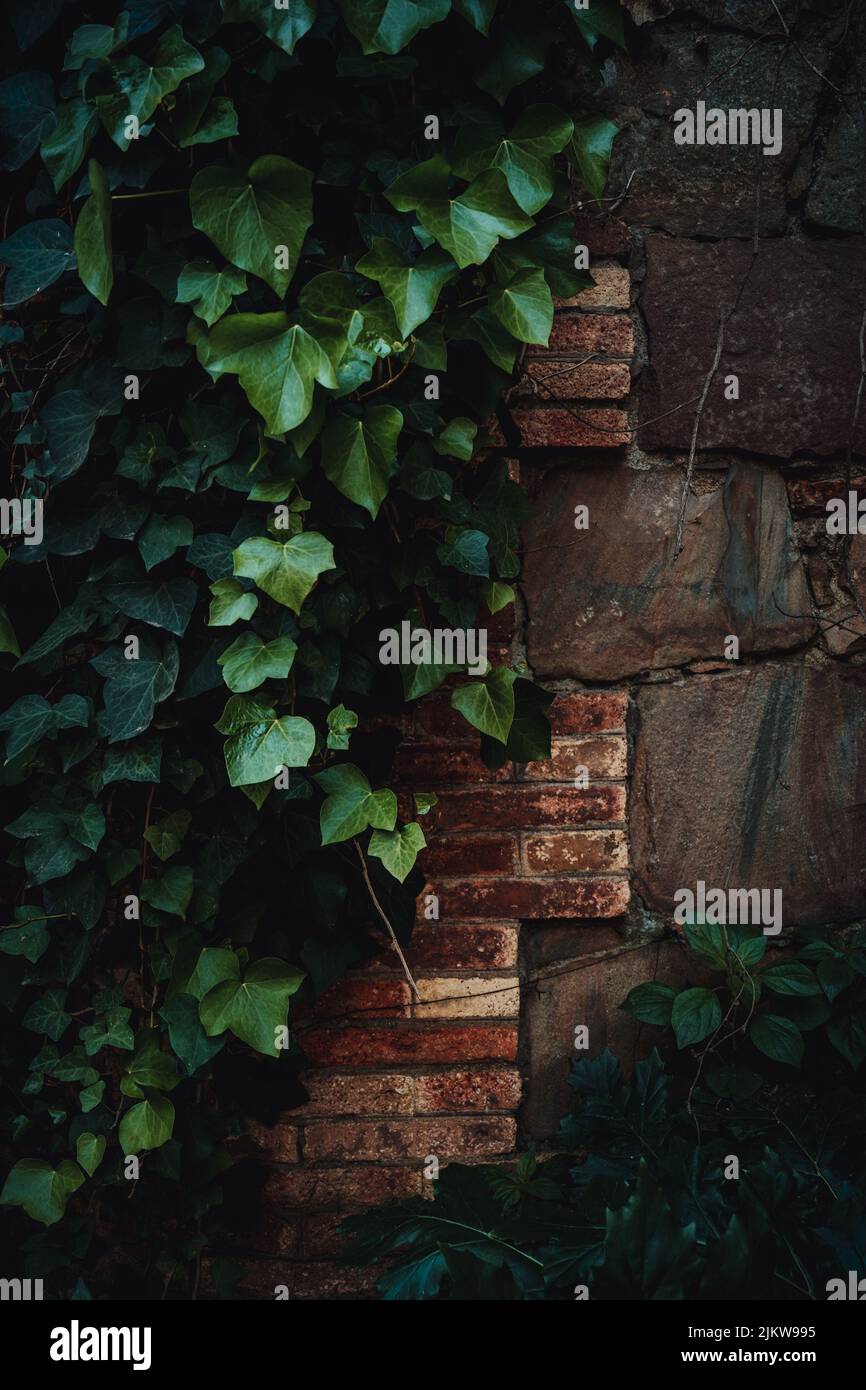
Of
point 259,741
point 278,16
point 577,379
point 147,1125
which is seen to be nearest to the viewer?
point 278,16

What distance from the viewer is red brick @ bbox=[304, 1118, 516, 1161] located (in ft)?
4.84

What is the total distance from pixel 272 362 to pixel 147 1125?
92cm

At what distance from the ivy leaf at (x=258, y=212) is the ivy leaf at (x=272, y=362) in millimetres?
44

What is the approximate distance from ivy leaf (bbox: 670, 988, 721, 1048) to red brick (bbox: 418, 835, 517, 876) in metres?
0.29

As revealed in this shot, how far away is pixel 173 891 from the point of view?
51.6 inches

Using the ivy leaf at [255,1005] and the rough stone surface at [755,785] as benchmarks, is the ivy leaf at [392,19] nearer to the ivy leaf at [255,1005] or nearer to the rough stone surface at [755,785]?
the rough stone surface at [755,785]

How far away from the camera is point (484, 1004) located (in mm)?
1473

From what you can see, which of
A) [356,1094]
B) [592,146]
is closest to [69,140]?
[592,146]

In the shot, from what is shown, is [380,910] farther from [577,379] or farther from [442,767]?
[577,379]

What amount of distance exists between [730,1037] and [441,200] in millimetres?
1137

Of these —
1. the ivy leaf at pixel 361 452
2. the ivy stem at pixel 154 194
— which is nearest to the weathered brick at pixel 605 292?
the ivy leaf at pixel 361 452

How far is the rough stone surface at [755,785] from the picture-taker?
1.49 meters

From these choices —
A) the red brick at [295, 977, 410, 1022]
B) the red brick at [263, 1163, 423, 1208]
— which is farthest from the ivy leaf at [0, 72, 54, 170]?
the red brick at [263, 1163, 423, 1208]

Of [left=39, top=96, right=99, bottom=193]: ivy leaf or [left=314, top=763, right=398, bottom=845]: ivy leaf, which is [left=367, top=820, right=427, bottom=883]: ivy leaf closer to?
[left=314, top=763, right=398, bottom=845]: ivy leaf
